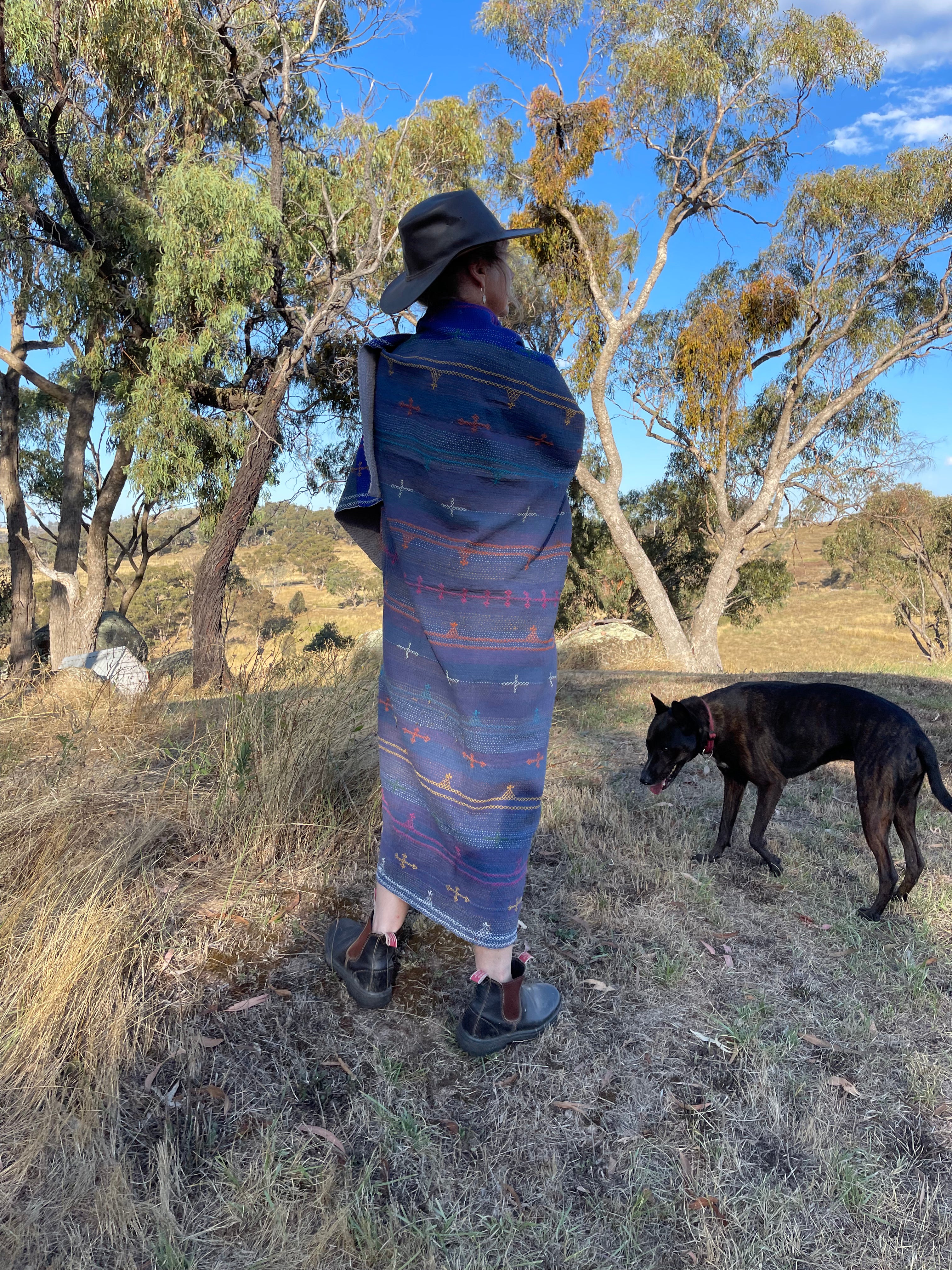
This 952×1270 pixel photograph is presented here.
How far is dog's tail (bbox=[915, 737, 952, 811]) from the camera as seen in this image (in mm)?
3145

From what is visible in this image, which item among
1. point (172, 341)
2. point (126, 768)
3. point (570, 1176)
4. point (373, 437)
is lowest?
point (570, 1176)

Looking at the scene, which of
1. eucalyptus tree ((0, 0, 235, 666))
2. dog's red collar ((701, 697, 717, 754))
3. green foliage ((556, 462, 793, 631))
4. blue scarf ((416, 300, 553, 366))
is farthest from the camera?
green foliage ((556, 462, 793, 631))

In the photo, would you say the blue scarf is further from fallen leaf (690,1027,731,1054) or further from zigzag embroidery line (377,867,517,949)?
fallen leaf (690,1027,731,1054)

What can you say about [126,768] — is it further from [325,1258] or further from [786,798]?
[786,798]

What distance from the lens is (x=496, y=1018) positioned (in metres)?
2.15

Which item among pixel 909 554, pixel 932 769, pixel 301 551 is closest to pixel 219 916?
pixel 932 769

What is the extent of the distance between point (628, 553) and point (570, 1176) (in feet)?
47.1

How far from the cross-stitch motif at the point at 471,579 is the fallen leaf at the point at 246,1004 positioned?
0.58 meters

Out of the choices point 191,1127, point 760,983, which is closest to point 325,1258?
point 191,1127

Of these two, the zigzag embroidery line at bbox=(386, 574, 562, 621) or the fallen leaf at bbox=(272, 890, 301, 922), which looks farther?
the fallen leaf at bbox=(272, 890, 301, 922)

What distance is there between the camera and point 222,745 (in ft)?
10.5

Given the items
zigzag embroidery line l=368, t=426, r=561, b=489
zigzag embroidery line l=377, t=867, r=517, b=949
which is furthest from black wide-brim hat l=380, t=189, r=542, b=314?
zigzag embroidery line l=377, t=867, r=517, b=949

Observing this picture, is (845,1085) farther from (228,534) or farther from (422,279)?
(228,534)

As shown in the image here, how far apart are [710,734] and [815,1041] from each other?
1533 mm
